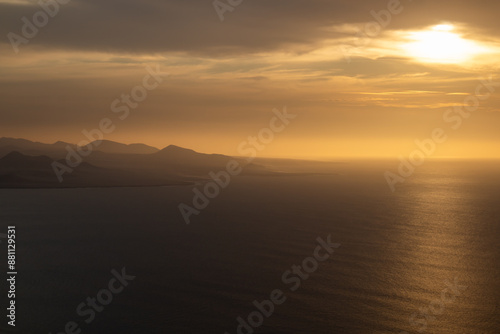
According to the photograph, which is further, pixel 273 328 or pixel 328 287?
pixel 328 287

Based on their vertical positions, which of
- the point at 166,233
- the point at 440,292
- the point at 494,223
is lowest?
the point at 440,292

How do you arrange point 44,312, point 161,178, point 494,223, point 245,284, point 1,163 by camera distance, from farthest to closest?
1. point 161,178
2. point 1,163
3. point 494,223
4. point 245,284
5. point 44,312

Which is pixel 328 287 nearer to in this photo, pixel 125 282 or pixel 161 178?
pixel 125 282

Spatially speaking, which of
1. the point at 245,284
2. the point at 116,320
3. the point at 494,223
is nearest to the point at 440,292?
the point at 245,284

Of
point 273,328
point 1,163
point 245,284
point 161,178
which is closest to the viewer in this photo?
point 273,328

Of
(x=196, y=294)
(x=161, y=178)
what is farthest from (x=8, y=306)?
(x=161, y=178)

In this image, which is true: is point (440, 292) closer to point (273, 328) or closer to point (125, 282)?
point (273, 328)

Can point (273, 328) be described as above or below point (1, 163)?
below
